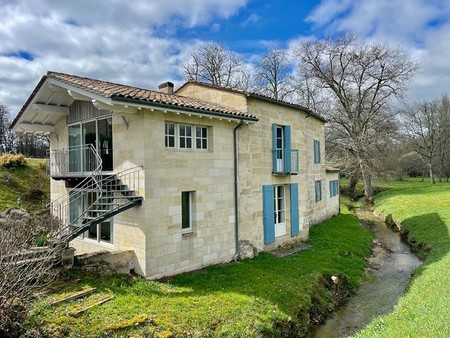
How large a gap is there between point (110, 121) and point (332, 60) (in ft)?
98.5

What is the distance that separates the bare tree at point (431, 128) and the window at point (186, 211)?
43.3 meters

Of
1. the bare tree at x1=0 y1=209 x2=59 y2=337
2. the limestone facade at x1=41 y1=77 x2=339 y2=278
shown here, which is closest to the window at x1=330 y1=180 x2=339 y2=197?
the limestone facade at x1=41 y1=77 x2=339 y2=278

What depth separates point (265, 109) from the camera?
527 inches

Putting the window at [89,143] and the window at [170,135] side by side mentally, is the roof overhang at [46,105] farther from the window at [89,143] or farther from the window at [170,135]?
the window at [170,135]

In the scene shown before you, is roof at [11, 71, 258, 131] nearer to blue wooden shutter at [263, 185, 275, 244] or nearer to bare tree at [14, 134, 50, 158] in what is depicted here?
blue wooden shutter at [263, 185, 275, 244]

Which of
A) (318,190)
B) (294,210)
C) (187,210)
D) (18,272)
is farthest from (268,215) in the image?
(18,272)

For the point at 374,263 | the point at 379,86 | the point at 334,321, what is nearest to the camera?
the point at 334,321

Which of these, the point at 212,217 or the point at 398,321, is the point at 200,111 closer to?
the point at 212,217

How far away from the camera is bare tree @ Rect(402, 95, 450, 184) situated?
45.0 meters

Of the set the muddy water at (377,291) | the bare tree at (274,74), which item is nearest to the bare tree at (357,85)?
the bare tree at (274,74)

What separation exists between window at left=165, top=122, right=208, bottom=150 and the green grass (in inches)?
468

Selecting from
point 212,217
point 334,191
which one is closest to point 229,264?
point 212,217

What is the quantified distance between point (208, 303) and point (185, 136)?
16.9 ft

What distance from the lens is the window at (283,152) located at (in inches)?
542
